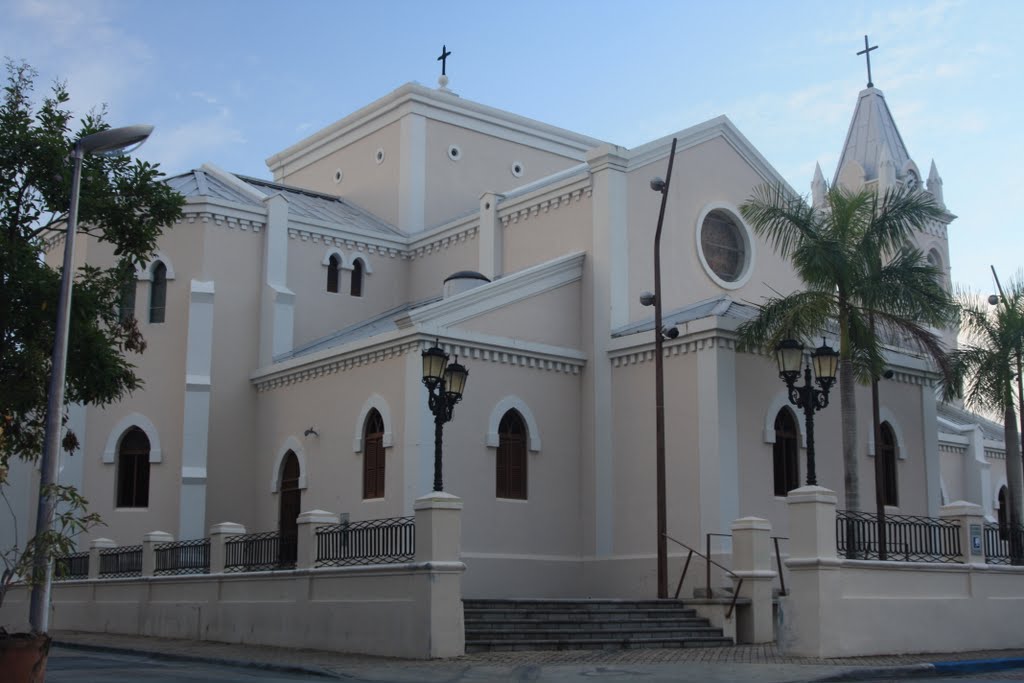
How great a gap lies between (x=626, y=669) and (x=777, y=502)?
918 centimetres

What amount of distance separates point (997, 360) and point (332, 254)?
16483 mm

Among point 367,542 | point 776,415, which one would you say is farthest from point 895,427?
point 367,542

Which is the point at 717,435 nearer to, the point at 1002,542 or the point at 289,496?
the point at 1002,542

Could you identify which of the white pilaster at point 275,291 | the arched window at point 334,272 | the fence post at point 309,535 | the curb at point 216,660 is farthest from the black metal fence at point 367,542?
the arched window at point 334,272

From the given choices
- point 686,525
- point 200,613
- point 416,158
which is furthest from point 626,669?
point 416,158

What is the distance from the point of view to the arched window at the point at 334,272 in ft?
103

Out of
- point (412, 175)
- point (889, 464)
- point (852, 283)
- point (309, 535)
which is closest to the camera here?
point (309, 535)

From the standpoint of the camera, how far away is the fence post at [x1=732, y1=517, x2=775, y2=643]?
798 inches

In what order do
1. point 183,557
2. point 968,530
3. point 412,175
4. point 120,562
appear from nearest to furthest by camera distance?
point 968,530 → point 183,557 → point 120,562 → point 412,175

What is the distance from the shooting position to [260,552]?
21047 mm

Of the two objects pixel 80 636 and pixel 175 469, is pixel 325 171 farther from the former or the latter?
pixel 80 636

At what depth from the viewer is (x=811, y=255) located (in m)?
21.3

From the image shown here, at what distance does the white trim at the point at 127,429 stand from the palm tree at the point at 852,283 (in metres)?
14.3

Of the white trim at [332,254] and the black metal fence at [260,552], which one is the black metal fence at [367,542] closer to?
the black metal fence at [260,552]
